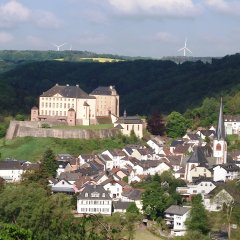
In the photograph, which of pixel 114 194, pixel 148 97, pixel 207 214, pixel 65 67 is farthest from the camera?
pixel 65 67

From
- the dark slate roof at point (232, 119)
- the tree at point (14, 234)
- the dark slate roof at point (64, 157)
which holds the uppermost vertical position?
the tree at point (14, 234)

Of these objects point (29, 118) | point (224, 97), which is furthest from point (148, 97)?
point (29, 118)

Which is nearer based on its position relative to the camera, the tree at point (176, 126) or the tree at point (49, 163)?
the tree at point (49, 163)

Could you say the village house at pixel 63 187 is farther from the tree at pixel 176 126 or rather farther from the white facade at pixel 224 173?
the tree at pixel 176 126

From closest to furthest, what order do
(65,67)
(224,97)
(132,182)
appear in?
(132,182), (224,97), (65,67)

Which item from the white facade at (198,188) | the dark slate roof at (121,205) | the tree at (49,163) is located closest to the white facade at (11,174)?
the tree at (49,163)

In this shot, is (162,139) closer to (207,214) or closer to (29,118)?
(29,118)

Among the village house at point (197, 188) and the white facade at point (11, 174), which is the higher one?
the village house at point (197, 188)
